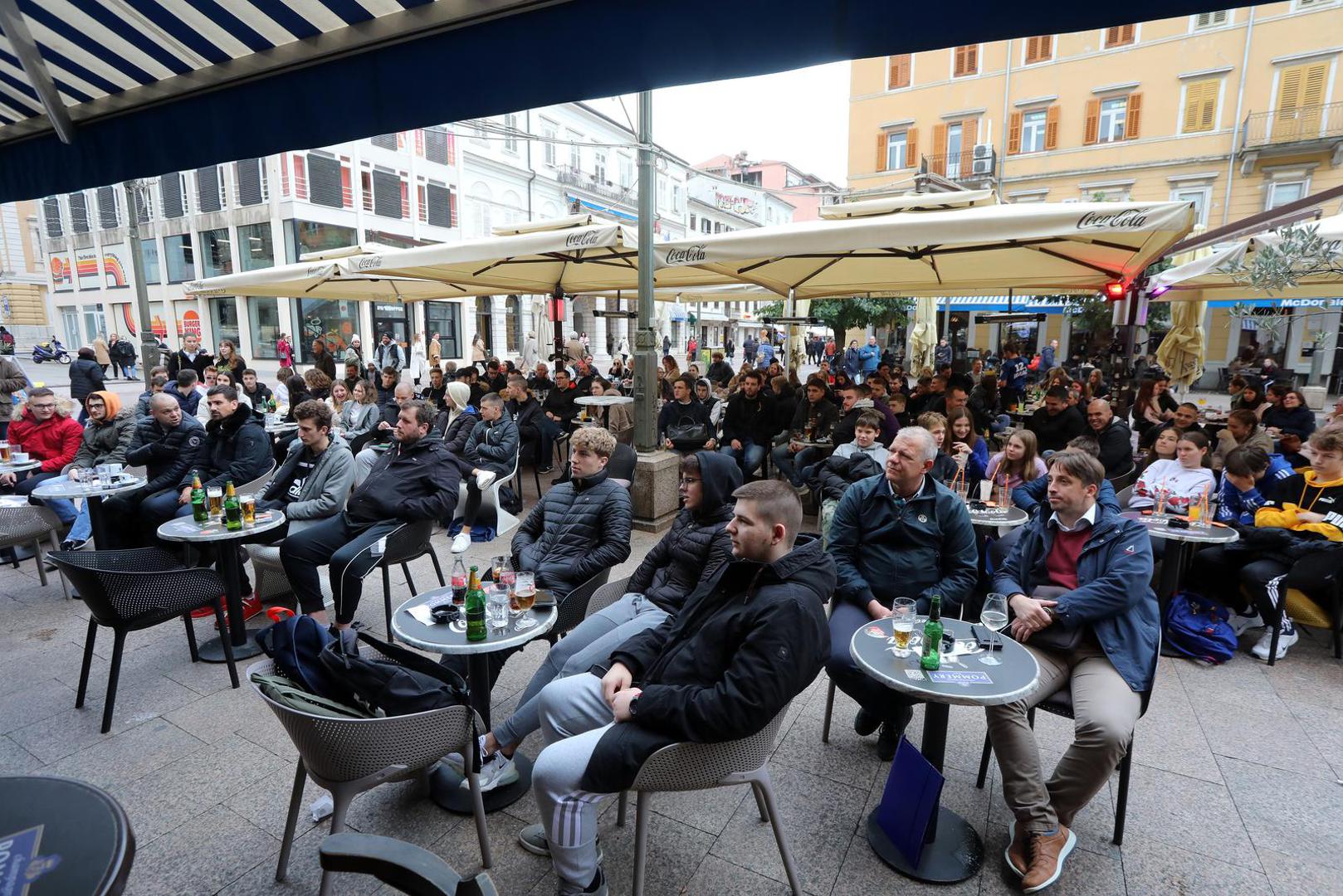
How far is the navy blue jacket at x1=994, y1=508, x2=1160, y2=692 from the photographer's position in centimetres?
275

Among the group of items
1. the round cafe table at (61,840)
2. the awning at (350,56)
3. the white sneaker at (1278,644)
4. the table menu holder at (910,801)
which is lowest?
the white sneaker at (1278,644)

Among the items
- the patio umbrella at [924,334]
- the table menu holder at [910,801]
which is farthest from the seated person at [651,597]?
the patio umbrella at [924,334]

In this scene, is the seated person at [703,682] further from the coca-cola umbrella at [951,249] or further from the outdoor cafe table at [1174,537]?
the coca-cola umbrella at [951,249]

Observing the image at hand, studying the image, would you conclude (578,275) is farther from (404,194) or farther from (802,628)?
(404,194)

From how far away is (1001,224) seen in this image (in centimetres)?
463

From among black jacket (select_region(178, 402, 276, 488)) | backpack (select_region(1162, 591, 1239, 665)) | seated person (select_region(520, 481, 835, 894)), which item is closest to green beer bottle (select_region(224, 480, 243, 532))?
black jacket (select_region(178, 402, 276, 488))

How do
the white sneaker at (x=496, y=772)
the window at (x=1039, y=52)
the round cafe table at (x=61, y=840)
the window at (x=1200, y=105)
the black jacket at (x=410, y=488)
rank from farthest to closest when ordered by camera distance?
1. the window at (x=1039, y=52)
2. the window at (x=1200, y=105)
3. the black jacket at (x=410, y=488)
4. the white sneaker at (x=496, y=772)
5. the round cafe table at (x=61, y=840)

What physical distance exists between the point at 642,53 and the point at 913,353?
44.0 ft

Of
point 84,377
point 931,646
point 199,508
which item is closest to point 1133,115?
point 931,646

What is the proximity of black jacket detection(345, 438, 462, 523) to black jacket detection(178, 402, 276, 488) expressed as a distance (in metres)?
1.32

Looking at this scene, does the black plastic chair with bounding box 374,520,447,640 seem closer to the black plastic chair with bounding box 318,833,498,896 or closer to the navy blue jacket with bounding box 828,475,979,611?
the navy blue jacket with bounding box 828,475,979,611

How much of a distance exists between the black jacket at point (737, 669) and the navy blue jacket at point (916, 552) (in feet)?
3.72

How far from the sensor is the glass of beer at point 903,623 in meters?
2.61

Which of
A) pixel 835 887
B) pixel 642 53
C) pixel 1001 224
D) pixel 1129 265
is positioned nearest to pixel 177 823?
pixel 835 887
